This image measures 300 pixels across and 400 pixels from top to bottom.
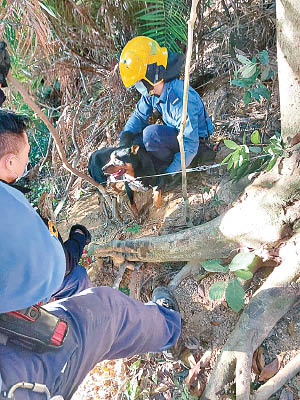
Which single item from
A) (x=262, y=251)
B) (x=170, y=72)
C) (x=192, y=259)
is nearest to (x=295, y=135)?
(x=262, y=251)

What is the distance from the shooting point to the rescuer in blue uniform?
268 centimetres

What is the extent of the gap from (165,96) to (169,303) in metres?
1.41

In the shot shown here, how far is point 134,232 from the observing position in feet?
9.59

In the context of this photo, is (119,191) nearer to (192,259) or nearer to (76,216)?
(76,216)

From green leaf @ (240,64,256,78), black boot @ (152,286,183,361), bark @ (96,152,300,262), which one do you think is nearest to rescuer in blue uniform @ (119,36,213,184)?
green leaf @ (240,64,256,78)

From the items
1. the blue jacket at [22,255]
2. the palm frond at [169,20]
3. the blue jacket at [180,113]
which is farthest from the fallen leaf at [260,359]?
the palm frond at [169,20]

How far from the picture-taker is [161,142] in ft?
9.07

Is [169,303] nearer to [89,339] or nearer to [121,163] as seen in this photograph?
[89,339]

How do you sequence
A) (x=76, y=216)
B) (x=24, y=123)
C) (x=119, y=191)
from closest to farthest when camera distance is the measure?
(x=24, y=123), (x=119, y=191), (x=76, y=216)

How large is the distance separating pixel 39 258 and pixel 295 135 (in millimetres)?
1322

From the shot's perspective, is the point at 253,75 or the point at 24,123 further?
the point at 253,75

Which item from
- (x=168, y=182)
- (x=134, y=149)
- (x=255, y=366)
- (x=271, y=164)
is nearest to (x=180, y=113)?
(x=134, y=149)

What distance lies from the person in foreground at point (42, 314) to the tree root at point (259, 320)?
12.4 inches

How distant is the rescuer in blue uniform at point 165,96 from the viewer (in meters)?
2.68
